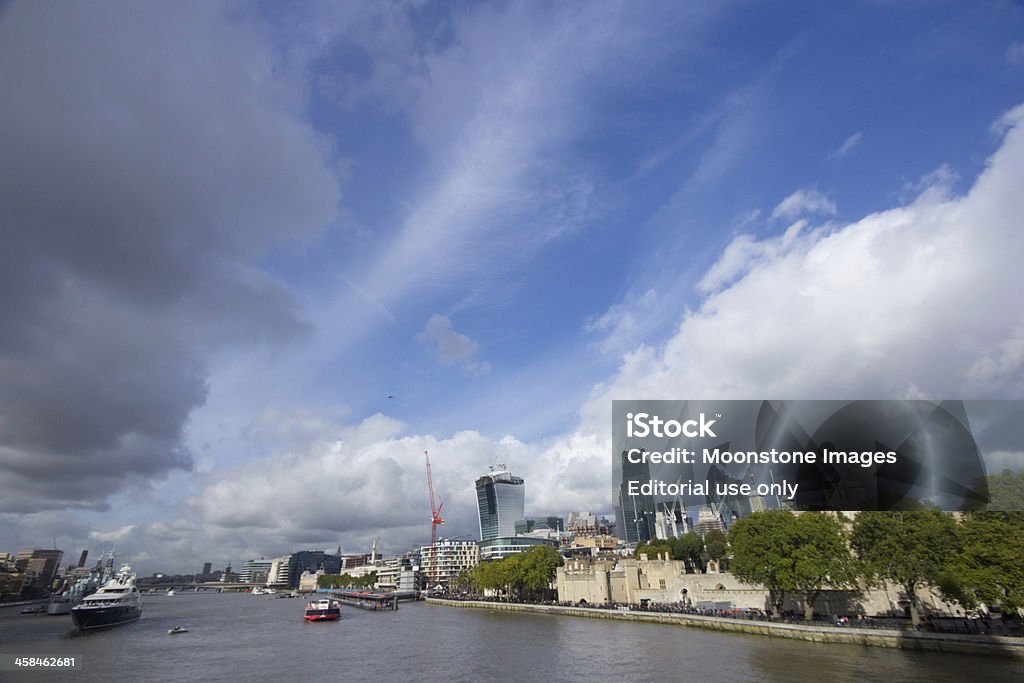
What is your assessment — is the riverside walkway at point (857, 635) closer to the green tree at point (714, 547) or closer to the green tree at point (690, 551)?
the green tree at point (714, 547)

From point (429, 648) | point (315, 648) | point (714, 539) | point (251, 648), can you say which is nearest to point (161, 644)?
point (251, 648)

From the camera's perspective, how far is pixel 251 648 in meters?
50.5

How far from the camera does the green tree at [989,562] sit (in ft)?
113

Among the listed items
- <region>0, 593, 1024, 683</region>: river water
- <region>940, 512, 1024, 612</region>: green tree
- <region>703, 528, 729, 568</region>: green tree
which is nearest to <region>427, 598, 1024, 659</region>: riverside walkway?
<region>0, 593, 1024, 683</region>: river water

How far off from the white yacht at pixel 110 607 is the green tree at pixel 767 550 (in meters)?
77.3

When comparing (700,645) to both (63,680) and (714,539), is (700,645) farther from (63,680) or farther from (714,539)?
(714,539)

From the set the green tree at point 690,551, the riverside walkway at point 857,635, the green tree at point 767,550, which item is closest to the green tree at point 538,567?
the green tree at point 690,551

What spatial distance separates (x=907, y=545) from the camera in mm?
41656

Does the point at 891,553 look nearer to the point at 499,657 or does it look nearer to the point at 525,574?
the point at 499,657

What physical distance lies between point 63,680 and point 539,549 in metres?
76.0

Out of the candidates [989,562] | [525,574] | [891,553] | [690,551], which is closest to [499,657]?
[891,553]

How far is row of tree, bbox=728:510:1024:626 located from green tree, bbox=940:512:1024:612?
50 mm

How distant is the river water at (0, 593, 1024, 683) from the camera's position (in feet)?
102

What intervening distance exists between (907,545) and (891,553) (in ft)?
4.86
